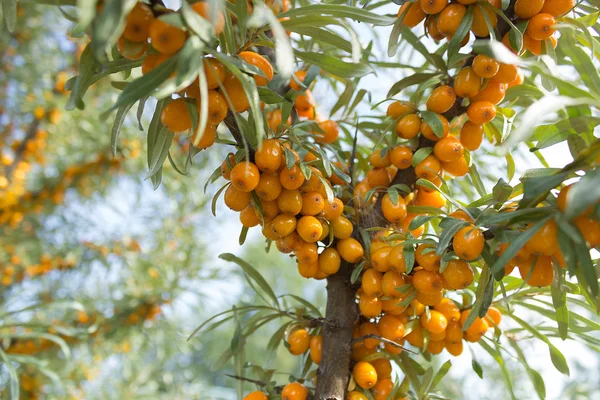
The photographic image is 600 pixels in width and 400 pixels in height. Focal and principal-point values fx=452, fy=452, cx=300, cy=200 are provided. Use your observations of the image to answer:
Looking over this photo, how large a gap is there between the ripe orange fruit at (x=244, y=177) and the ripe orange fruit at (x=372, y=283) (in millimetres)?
221

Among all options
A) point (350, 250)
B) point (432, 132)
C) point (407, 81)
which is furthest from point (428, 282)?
point (407, 81)

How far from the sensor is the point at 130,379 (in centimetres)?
198

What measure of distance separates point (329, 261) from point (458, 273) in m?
0.19

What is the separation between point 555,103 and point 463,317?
0.45 m

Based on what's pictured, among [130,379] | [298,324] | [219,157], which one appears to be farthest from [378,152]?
[130,379]

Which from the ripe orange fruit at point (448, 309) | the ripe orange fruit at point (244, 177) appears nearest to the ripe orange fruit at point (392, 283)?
the ripe orange fruit at point (448, 309)

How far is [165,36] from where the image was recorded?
1.39 feet

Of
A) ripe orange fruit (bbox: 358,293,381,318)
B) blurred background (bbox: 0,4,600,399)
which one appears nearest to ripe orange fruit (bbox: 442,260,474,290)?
ripe orange fruit (bbox: 358,293,381,318)

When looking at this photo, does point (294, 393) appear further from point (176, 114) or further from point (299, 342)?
point (176, 114)

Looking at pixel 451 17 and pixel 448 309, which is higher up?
pixel 451 17

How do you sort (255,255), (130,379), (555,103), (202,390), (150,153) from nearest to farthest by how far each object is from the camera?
(555,103) < (150,153) < (130,379) < (202,390) < (255,255)

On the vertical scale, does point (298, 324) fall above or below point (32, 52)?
below

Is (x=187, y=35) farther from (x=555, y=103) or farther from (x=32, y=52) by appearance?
(x=32, y=52)

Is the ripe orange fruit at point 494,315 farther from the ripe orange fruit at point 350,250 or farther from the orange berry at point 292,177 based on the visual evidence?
the orange berry at point 292,177
